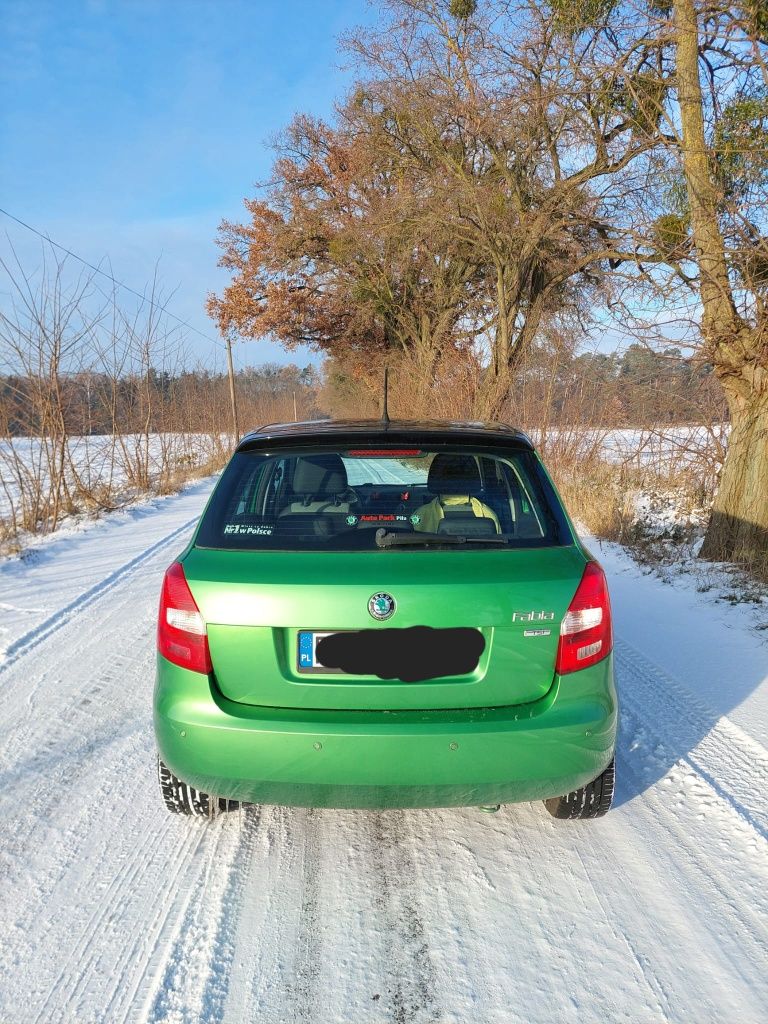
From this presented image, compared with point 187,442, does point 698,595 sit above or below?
below

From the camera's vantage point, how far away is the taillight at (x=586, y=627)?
2.30 metres

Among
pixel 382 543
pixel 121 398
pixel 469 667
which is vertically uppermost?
pixel 121 398

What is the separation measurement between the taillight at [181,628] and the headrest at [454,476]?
1067 mm

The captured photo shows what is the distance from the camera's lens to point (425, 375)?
2161cm

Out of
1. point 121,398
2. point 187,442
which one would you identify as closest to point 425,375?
point 187,442

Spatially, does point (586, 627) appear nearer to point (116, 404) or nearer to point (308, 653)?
point (308, 653)

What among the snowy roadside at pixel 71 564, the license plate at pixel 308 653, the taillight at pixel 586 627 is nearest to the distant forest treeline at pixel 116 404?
the snowy roadside at pixel 71 564

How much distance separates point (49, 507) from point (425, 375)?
44.1 ft

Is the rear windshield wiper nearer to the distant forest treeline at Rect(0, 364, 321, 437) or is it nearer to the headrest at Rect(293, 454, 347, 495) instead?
the headrest at Rect(293, 454, 347, 495)

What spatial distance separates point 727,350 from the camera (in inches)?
264

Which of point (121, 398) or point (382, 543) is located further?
point (121, 398)

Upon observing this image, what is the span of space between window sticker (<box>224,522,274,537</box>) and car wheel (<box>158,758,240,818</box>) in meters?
0.99

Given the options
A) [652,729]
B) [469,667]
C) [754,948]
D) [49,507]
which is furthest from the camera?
[49,507]

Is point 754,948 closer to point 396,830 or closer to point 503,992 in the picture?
point 503,992
